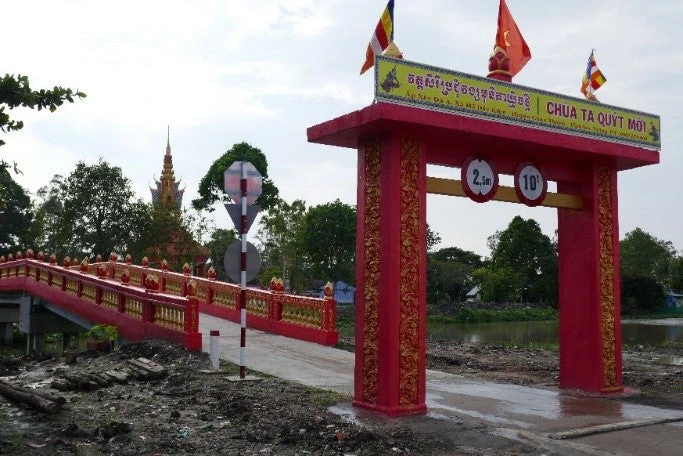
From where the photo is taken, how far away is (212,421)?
768 cm

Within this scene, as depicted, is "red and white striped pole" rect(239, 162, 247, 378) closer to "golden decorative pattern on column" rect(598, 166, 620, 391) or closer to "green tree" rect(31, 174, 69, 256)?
"golden decorative pattern on column" rect(598, 166, 620, 391)

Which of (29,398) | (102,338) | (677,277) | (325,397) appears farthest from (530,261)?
(29,398)

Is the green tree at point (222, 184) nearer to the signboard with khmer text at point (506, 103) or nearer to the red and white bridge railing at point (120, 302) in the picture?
the red and white bridge railing at point (120, 302)

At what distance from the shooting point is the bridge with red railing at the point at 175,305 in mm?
13305

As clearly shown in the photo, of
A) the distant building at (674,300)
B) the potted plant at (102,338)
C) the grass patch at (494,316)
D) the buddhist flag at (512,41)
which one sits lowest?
the grass patch at (494,316)

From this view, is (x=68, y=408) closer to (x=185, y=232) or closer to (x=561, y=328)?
(x=561, y=328)

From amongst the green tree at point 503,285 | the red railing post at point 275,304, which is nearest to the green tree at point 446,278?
the green tree at point 503,285

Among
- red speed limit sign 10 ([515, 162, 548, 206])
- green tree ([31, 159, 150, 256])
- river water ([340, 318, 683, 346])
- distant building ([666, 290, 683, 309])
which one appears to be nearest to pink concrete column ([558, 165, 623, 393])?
red speed limit sign 10 ([515, 162, 548, 206])

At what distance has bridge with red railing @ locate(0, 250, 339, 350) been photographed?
13.3 metres

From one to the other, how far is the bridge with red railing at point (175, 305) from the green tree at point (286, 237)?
62.1 ft

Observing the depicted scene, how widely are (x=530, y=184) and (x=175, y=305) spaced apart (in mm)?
7102

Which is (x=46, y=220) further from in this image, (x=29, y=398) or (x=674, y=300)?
(x=674, y=300)

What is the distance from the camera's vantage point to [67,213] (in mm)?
31281

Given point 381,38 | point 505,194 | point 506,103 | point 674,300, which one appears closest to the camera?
point 381,38
